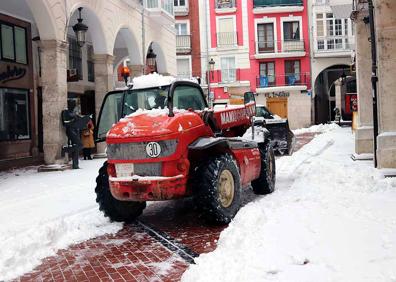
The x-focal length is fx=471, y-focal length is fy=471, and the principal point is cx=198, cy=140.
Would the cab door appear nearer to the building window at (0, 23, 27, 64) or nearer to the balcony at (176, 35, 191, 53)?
the building window at (0, 23, 27, 64)

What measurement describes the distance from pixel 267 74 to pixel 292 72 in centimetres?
188

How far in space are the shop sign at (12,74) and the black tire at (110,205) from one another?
892 centimetres

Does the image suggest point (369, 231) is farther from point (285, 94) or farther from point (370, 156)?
point (285, 94)

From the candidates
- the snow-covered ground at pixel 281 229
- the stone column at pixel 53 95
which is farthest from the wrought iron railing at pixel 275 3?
the snow-covered ground at pixel 281 229

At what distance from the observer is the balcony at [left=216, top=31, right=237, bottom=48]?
1426 inches

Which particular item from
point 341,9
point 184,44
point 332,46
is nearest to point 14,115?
point 341,9

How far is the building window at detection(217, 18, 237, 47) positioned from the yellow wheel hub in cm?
3092

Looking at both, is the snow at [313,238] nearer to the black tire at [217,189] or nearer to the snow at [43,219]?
the black tire at [217,189]

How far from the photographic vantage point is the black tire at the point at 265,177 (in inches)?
310

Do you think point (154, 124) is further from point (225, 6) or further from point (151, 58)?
point (225, 6)

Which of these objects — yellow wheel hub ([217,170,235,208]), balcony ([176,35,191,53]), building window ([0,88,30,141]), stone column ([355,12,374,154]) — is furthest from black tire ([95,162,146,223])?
balcony ([176,35,191,53])

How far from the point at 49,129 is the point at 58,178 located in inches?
77.6

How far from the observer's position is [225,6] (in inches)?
1428

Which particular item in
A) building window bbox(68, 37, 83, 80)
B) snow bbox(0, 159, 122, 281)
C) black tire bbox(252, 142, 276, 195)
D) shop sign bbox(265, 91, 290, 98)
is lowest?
snow bbox(0, 159, 122, 281)
